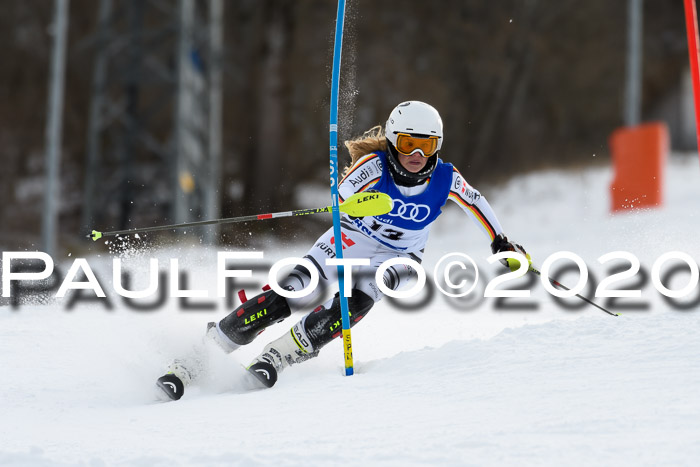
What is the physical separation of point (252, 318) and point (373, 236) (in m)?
0.82

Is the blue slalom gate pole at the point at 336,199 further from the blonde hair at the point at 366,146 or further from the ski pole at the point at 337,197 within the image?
the blonde hair at the point at 366,146

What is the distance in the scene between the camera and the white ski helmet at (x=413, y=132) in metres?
4.40

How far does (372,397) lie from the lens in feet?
11.9

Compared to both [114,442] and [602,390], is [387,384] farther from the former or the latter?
[114,442]

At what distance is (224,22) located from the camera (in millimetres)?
20438

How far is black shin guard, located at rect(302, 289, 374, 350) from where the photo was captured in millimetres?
4375

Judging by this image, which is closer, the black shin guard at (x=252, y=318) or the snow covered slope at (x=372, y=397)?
the snow covered slope at (x=372, y=397)

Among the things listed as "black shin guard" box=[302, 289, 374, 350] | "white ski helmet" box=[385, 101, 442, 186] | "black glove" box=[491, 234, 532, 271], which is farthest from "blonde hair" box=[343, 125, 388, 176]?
"black glove" box=[491, 234, 532, 271]

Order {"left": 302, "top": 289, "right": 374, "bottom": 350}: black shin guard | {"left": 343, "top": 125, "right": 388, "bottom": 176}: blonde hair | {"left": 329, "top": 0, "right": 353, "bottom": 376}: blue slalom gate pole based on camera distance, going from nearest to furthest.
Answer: {"left": 329, "top": 0, "right": 353, "bottom": 376}: blue slalom gate pole → {"left": 302, "top": 289, "right": 374, "bottom": 350}: black shin guard → {"left": 343, "top": 125, "right": 388, "bottom": 176}: blonde hair

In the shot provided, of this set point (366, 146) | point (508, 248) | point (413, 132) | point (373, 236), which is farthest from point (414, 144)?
point (508, 248)

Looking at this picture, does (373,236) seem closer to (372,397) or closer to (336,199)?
(336,199)

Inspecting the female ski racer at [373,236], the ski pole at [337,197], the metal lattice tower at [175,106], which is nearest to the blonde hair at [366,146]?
the female ski racer at [373,236]

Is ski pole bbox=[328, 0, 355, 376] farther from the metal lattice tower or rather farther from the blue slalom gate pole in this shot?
the metal lattice tower

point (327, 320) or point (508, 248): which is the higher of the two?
point (508, 248)
